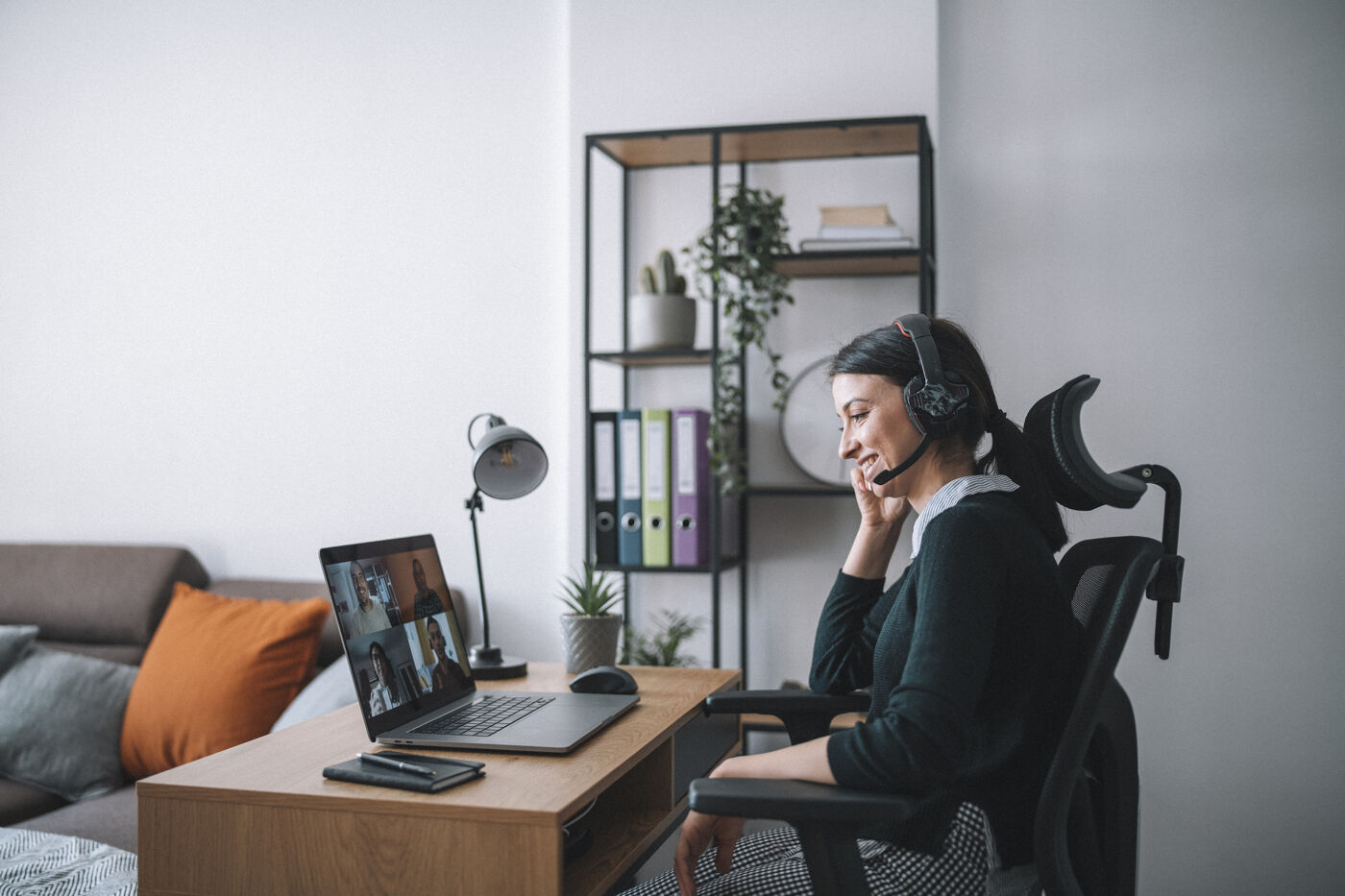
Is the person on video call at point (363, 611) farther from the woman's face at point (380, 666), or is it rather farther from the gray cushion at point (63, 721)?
the gray cushion at point (63, 721)

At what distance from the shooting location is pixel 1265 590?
2.44 metres

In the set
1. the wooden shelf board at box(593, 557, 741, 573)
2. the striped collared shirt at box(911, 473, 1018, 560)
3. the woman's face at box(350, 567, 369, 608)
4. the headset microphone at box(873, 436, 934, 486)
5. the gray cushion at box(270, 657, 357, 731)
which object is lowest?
the gray cushion at box(270, 657, 357, 731)

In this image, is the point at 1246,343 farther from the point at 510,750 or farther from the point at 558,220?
the point at 510,750

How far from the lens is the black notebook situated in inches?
47.4

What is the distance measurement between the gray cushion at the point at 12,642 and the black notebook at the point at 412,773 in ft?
5.60

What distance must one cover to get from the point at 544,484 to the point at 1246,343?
1770 mm

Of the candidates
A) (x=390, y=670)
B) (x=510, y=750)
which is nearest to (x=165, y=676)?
(x=390, y=670)

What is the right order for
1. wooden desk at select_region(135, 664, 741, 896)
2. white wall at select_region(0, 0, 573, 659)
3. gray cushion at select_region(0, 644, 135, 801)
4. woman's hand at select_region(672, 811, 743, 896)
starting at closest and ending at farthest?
1. wooden desk at select_region(135, 664, 741, 896)
2. woman's hand at select_region(672, 811, 743, 896)
3. gray cushion at select_region(0, 644, 135, 801)
4. white wall at select_region(0, 0, 573, 659)

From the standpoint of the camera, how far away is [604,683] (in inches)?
68.5

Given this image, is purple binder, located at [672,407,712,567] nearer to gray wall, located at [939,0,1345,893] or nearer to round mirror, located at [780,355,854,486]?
round mirror, located at [780,355,854,486]

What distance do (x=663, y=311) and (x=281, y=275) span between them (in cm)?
127

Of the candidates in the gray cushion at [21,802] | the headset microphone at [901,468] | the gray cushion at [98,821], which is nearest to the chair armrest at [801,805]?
the headset microphone at [901,468]

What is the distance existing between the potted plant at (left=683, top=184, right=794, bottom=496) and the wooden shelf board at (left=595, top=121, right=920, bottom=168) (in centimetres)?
15

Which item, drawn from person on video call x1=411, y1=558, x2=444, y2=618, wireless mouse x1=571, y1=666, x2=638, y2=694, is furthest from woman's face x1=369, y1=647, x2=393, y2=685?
wireless mouse x1=571, y1=666, x2=638, y2=694
